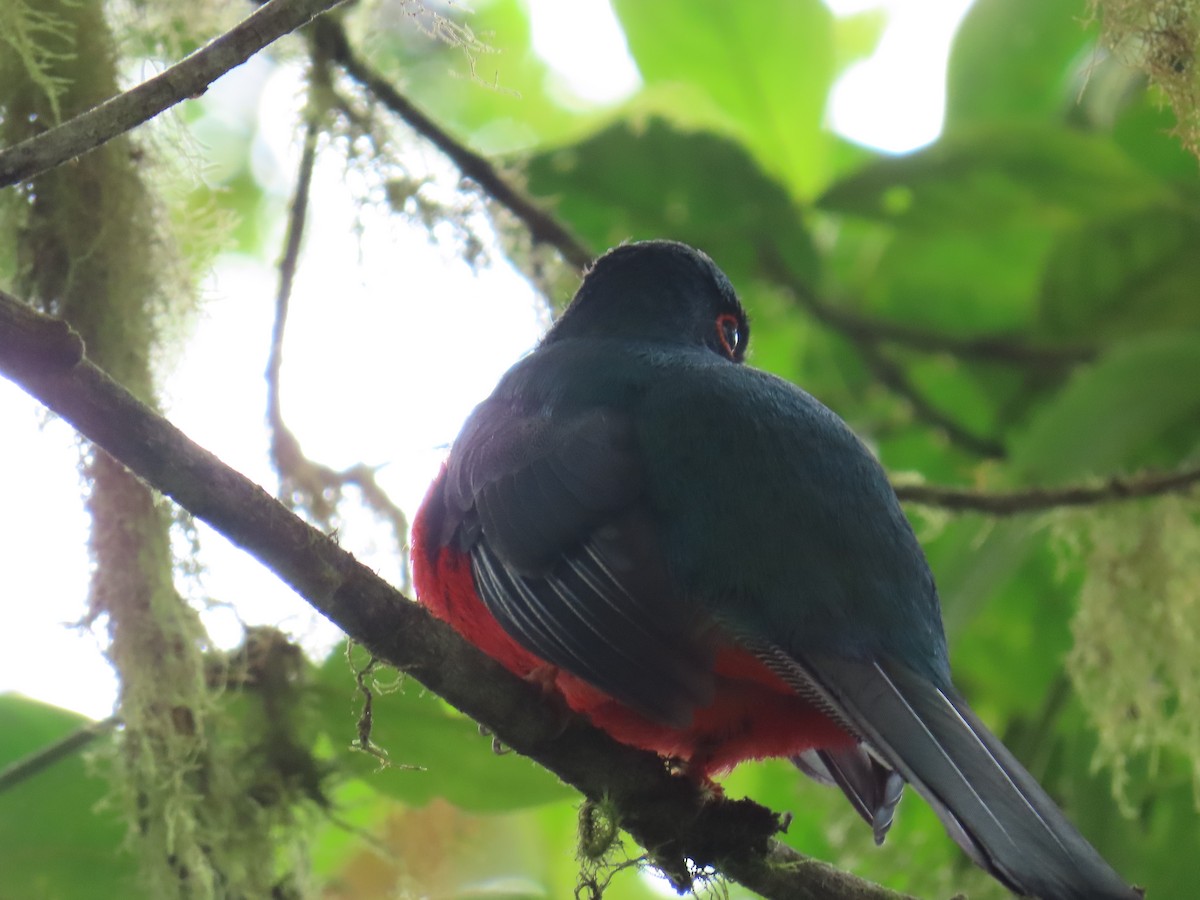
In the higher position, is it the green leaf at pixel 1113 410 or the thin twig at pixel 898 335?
the thin twig at pixel 898 335

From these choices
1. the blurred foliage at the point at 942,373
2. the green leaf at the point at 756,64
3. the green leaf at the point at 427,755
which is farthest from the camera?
the green leaf at the point at 756,64

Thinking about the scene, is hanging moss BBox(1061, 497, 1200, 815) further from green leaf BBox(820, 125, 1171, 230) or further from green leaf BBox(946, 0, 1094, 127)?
green leaf BBox(946, 0, 1094, 127)

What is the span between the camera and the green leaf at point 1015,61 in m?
4.57

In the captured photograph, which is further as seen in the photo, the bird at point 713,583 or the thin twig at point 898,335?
the thin twig at point 898,335

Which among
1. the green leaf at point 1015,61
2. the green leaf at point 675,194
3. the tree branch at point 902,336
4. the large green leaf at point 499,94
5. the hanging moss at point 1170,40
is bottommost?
the hanging moss at point 1170,40

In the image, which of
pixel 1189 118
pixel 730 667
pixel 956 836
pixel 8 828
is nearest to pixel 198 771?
pixel 8 828

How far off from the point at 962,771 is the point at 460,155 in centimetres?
210

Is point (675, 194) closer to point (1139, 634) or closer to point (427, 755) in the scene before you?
point (1139, 634)

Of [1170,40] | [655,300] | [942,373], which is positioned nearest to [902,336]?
[942,373]

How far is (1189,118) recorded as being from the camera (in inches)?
83.0

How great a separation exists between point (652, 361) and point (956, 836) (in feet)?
4.14

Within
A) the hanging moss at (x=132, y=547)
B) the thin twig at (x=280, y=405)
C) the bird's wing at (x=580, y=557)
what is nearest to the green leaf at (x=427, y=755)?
the hanging moss at (x=132, y=547)

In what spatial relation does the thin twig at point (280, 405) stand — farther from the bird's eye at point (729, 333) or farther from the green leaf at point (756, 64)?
the green leaf at point (756, 64)

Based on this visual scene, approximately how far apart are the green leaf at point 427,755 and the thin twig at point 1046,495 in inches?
46.2
